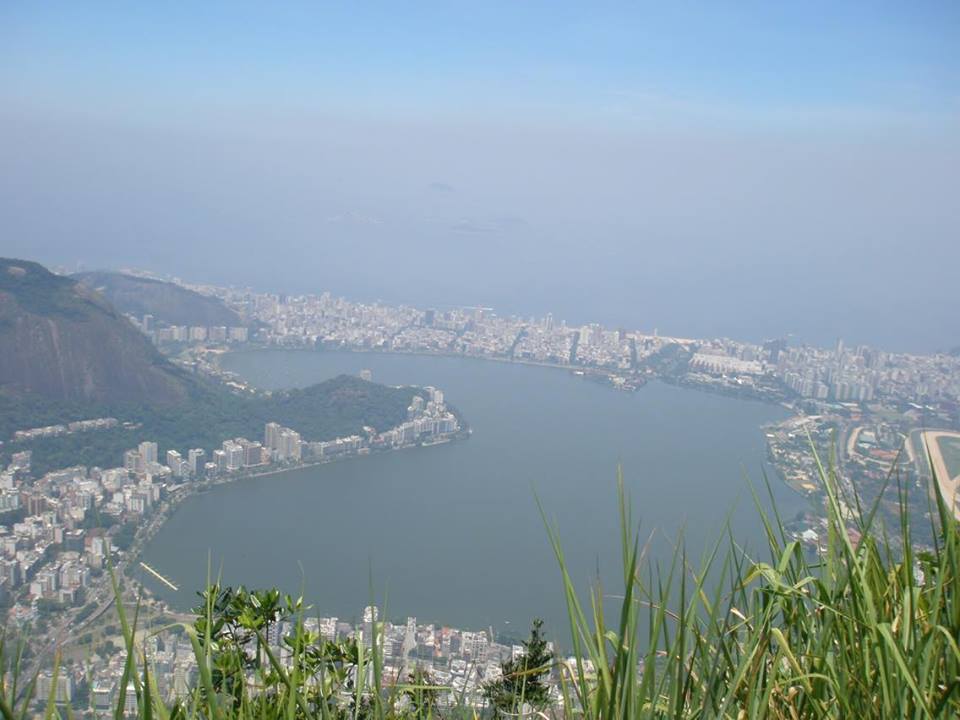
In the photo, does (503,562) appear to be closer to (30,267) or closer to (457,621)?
(457,621)

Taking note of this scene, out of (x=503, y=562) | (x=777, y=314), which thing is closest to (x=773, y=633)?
(x=503, y=562)

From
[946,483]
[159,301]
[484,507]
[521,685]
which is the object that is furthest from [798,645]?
[159,301]

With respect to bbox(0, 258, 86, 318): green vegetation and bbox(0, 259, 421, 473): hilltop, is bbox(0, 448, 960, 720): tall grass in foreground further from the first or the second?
bbox(0, 258, 86, 318): green vegetation

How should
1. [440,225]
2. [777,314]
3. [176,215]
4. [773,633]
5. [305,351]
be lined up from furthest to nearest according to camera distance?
[440,225] → [176,215] → [777,314] → [305,351] → [773,633]

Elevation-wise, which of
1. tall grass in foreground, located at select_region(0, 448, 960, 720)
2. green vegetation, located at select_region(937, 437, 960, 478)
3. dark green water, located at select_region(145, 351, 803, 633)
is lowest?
dark green water, located at select_region(145, 351, 803, 633)

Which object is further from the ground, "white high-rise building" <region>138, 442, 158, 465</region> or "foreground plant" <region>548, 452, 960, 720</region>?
"foreground plant" <region>548, 452, 960, 720</region>

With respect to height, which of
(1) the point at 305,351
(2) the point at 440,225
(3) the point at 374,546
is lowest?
(3) the point at 374,546

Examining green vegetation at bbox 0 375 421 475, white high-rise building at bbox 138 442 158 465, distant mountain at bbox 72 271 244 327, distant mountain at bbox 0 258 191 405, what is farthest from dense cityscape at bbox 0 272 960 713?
distant mountain at bbox 0 258 191 405
